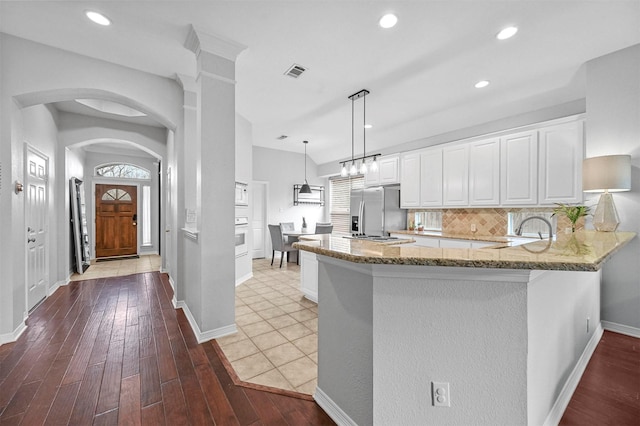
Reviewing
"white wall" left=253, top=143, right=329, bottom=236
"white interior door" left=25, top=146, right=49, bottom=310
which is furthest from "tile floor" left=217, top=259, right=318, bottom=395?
"white wall" left=253, top=143, right=329, bottom=236

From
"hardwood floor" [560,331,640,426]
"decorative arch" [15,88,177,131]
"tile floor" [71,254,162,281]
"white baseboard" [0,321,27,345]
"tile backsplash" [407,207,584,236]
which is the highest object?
"decorative arch" [15,88,177,131]

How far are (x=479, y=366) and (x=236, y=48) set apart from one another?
3.04 meters

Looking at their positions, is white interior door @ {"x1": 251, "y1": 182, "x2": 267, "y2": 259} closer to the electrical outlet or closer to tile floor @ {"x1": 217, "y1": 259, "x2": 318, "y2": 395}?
tile floor @ {"x1": 217, "y1": 259, "x2": 318, "y2": 395}

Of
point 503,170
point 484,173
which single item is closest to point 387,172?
point 484,173

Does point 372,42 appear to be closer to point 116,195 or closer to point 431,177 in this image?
point 431,177

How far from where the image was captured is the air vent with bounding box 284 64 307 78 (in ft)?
9.54

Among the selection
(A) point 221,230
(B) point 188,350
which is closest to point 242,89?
(A) point 221,230

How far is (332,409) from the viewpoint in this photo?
1.54 meters

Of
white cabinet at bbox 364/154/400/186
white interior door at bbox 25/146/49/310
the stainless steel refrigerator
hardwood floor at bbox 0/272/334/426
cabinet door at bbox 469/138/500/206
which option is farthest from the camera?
white cabinet at bbox 364/154/400/186

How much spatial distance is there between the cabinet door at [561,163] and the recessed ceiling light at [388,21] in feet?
8.30

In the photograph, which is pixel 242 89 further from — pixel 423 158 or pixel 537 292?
pixel 537 292

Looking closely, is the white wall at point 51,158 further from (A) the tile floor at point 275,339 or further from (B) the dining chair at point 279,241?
(B) the dining chair at point 279,241

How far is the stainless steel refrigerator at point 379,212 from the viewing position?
489cm

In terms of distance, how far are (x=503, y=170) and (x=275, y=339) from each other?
3.66 meters
